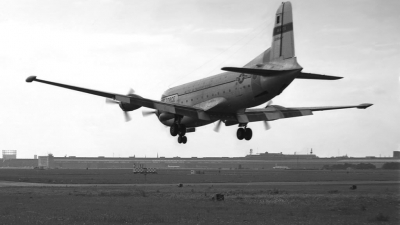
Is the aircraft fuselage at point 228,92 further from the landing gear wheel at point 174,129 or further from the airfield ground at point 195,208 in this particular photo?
the airfield ground at point 195,208

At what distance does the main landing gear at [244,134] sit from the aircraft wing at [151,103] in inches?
149

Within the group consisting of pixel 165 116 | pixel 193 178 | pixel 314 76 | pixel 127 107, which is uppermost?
pixel 314 76

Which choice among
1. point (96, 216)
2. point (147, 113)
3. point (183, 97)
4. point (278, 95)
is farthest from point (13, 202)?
point (278, 95)

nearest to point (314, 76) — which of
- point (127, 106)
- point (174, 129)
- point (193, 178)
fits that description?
point (174, 129)

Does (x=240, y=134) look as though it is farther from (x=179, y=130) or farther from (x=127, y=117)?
(x=127, y=117)

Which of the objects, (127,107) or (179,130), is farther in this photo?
(179,130)

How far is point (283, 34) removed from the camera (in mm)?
41281

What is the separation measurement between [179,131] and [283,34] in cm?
1394

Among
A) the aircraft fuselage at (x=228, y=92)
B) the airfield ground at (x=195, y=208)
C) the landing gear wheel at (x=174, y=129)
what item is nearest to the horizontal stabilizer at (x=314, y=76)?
the aircraft fuselage at (x=228, y=92)

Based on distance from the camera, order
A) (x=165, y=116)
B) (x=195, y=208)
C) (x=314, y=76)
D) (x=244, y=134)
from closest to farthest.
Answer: (x=314, y=76), (x=244, y=134), (x=165, y=116), (x=195, y=208)

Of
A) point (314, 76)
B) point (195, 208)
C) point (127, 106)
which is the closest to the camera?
point (314, 76)

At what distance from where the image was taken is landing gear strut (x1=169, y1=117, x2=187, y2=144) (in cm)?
4856

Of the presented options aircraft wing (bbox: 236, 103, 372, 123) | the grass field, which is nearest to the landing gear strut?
aircraft wing (bbox: 236, 103, 372, 123)

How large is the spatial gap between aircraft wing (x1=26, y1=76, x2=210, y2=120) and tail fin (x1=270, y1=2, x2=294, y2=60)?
338 inches
